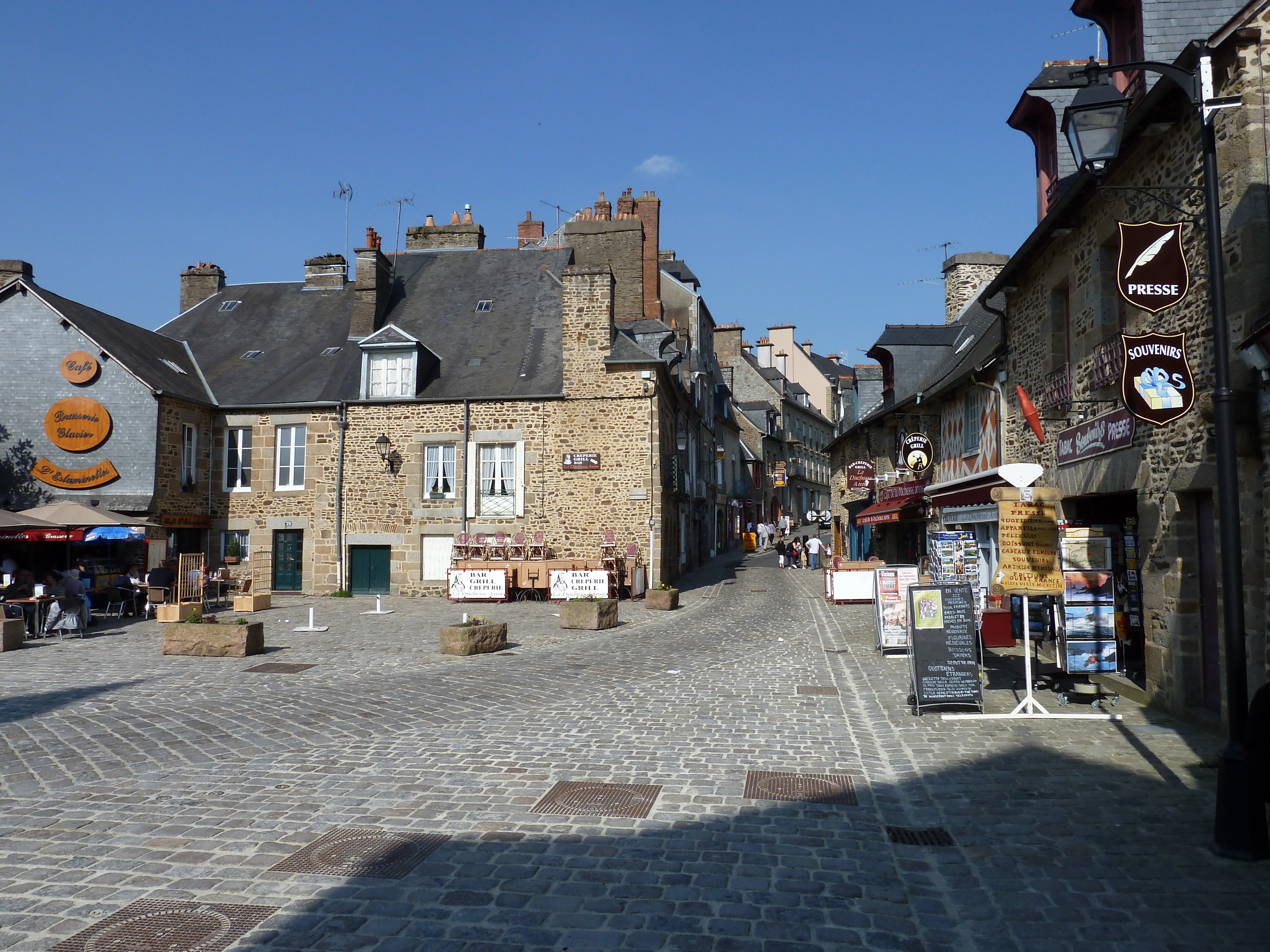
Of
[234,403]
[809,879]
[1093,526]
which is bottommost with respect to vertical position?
[809,879]

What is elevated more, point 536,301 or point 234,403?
point 536,301

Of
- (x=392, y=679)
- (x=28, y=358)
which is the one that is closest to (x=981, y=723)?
(x=392, y=679)

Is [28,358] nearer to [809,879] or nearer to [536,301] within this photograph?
[536,301]

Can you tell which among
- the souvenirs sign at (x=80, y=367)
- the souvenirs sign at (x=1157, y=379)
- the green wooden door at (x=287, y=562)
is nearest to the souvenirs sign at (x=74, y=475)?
the souvenirs sign at (x=80, y=367)

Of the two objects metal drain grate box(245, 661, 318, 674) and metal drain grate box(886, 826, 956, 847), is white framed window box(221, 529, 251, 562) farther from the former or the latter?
metal drain grate box(886, 826, 956, 847)

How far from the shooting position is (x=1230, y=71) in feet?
22.9

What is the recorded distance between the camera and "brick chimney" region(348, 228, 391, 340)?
950 inches

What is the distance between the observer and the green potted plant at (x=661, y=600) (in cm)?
1833

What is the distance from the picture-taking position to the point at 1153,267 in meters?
6.89

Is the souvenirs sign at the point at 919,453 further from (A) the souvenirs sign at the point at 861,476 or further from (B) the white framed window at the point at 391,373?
(B) the white framed window at the point at 391,373

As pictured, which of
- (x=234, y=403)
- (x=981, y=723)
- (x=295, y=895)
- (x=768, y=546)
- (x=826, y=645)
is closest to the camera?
(x=295, y=895)

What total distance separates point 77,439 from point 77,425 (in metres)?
0.32

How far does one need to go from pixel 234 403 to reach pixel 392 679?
1507cm

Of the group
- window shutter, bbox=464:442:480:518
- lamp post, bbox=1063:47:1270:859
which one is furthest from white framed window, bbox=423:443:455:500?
lamp post, bbox=1063:47:1270:859
